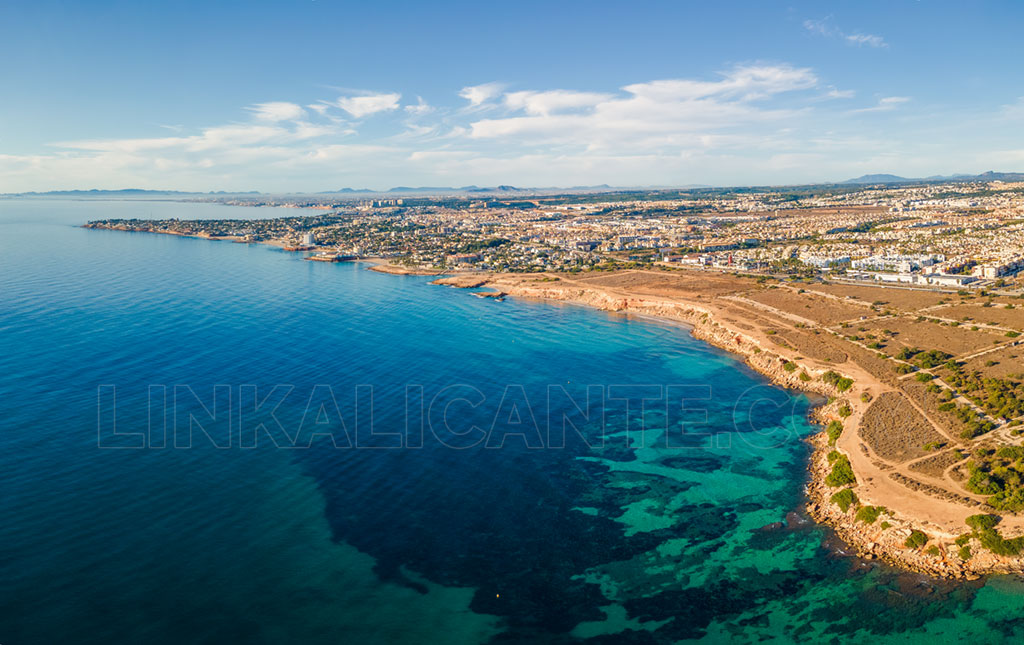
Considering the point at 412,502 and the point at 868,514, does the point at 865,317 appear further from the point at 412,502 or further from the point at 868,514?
the point at 412,502

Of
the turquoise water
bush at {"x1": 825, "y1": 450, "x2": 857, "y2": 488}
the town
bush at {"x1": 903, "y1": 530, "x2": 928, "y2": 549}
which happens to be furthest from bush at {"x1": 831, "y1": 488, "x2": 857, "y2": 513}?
the town

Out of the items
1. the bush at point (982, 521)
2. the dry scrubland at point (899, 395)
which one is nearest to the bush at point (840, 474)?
the dry scrubland at point (899, 395)

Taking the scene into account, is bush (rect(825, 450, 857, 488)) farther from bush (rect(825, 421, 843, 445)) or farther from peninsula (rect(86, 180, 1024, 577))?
bush (rect(825, 421, 843, 445))

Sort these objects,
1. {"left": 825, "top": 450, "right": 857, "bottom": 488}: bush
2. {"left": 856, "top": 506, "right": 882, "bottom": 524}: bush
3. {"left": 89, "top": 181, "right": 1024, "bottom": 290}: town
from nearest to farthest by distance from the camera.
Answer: {"left": 856, "top": 506, "right": 882, "bottom": 524}: bush < {"left": 825, "top": 450, "right": 857, "bottom": 488}: bush < {"left": 89, "top": 181, "right": 1024, "bottom": 290}: town

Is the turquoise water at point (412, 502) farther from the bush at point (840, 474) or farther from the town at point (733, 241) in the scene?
the town at point (733, 241)

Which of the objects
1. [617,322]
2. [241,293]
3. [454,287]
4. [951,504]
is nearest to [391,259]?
[454,287]

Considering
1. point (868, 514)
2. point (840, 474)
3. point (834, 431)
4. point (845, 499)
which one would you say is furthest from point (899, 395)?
point (868, 514)
